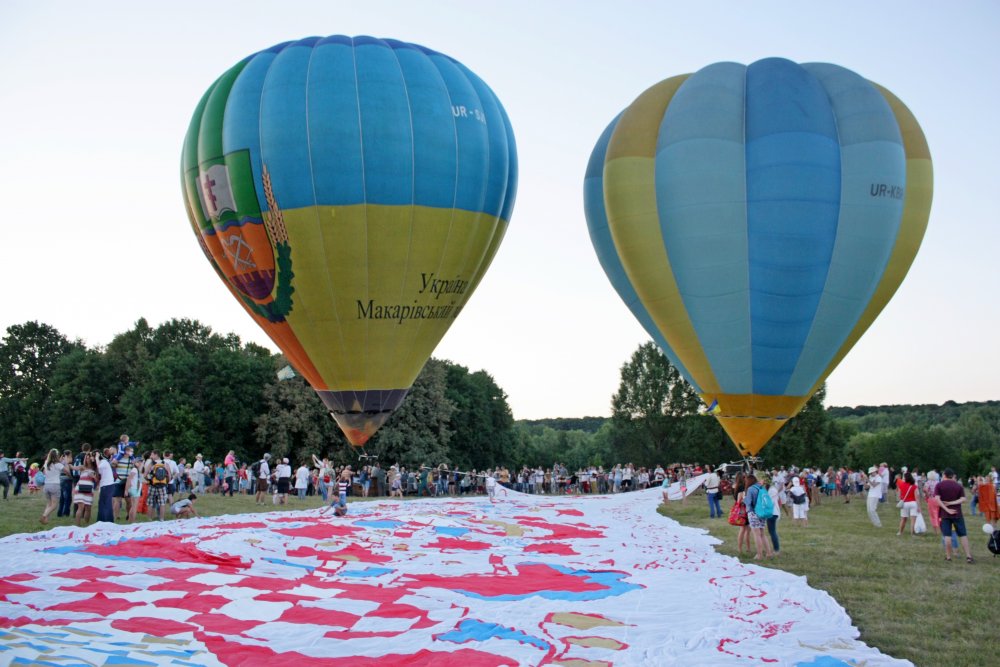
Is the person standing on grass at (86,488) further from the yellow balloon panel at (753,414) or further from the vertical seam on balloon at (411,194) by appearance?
the yellow balloon panel at (753,414)

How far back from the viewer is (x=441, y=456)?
39906 mm

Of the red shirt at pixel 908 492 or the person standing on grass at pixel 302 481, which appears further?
the person standing on grass at pixel 302 481

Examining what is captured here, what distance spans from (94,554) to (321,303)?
7766 millimetres

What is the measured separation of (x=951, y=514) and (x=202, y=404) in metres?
37.6

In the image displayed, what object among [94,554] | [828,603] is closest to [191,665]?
[94,554]

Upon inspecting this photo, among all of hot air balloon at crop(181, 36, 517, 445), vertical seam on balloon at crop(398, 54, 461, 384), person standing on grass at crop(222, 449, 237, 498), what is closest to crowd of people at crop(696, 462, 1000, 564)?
vertical seam on balloon at crop(398, 54, 461, 384)

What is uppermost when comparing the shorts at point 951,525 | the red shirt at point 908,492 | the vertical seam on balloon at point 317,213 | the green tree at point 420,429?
the vertical seam on balloon at point 317,213

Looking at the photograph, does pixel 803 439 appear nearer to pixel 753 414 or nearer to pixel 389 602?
pixel 753 414

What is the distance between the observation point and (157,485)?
48.7ft

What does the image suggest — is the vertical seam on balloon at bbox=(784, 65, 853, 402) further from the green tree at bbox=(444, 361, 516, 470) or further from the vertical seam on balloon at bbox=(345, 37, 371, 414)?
the green tree at bbox=(444, 361, 516, 470)

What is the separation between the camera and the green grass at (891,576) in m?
6.89

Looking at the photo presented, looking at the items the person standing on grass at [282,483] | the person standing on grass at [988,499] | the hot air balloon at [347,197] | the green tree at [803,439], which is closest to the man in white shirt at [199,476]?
the person standing on grass at [282,483]

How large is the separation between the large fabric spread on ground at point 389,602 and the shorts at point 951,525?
3.10 metres

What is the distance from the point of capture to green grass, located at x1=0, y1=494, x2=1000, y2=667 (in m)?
6.89
